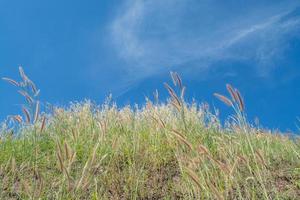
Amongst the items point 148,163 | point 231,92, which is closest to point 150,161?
point 148,163

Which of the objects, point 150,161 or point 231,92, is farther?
point 150,161

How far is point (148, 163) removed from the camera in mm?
5562

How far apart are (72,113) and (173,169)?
321cm

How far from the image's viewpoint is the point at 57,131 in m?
6.88

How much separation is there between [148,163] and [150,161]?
4 cm

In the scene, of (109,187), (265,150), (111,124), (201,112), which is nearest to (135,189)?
(109,187)

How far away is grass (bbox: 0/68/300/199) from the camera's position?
14.3 feet

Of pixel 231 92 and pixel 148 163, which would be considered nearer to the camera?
pixel 231 92

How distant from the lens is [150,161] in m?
5.54

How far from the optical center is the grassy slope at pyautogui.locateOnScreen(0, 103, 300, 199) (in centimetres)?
441

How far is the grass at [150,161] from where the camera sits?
4352 mm

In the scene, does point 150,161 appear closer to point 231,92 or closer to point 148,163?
point 148,163

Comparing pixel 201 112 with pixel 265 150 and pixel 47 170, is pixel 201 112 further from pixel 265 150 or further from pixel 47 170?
pixel 47 170

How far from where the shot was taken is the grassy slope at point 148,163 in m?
4.41
